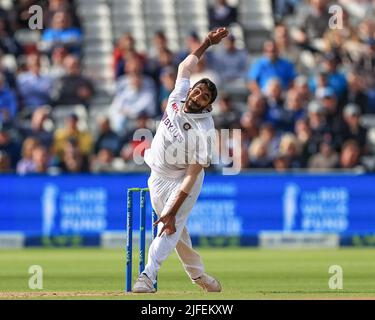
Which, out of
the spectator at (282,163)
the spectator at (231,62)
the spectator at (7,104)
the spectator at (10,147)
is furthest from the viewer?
the spectator at (231,62)

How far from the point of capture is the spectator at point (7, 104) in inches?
973

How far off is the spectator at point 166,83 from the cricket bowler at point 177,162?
11.9 meters

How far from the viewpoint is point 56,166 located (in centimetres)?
2334

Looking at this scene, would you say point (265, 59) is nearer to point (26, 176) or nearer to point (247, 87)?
point (247, 87)

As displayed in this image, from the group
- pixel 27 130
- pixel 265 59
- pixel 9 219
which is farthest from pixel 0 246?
pixel 265 59

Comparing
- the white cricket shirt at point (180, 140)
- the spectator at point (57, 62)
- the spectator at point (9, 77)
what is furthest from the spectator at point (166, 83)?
the white cricket shirt at point (180, 140)

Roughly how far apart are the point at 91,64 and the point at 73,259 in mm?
8625

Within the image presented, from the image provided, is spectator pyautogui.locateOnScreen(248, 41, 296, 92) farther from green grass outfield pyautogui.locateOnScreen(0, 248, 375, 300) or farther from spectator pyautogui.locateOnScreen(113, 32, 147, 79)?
green grass outfield pyautogui.locateOnScreen(0, 248, 375, 300)

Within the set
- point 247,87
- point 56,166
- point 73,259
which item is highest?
point 247,87

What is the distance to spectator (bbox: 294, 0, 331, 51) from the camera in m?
26.2

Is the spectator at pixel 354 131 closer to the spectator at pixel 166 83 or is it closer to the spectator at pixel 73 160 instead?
the spectator at pixel 166 83

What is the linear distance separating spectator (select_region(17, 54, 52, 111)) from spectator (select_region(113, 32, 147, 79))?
1.33 m

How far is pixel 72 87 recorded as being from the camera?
25.4 m

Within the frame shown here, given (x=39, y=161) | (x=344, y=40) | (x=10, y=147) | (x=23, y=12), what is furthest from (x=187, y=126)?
(x=23, y=12)
